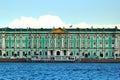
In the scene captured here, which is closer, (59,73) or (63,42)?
(59,73)

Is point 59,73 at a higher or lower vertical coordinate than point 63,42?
higher

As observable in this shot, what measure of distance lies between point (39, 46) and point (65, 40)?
6.13 meters

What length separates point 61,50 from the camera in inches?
5960

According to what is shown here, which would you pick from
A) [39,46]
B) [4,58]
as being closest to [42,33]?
[39,46]

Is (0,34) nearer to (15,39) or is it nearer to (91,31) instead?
(15,39)

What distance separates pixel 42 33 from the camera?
149625 mm

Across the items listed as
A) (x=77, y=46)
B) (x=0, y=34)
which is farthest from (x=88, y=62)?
(x=0, y=34)

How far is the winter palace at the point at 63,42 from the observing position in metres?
149

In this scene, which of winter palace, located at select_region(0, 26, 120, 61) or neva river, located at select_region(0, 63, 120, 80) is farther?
winter palace, located at select_region(0, 26, 120, 61)

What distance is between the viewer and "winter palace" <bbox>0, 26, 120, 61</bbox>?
149m

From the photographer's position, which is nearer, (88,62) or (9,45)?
(88,62)

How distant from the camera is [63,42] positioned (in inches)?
5930

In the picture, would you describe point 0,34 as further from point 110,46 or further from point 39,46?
point 110,46

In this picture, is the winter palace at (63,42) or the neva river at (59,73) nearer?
the neva river at (59,73)
